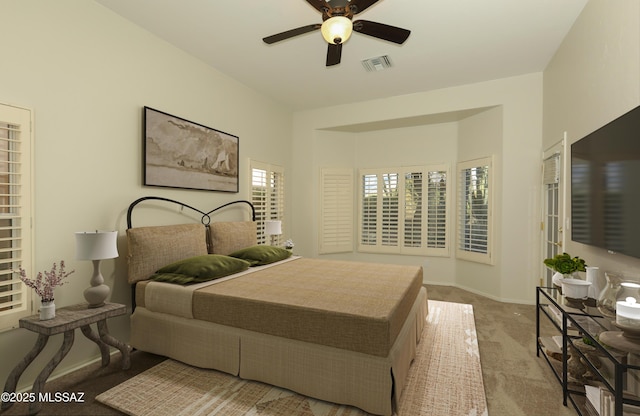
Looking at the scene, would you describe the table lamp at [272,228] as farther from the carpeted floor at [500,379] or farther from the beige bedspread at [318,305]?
the carpeted floor at [500,379]

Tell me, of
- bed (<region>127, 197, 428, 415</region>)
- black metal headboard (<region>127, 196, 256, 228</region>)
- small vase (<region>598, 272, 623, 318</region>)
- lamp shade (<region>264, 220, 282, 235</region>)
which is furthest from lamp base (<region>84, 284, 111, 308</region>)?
small vase (<region>598, 272, 623, 318</region>)

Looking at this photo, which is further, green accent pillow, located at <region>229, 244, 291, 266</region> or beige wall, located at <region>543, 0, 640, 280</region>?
green accent pillow, located at <region>229, 244, 291, 266</region>

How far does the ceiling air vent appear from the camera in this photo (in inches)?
150

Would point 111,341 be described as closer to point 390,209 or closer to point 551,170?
point 390,209

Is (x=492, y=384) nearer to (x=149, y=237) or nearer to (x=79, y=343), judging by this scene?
(x=149, y=237)

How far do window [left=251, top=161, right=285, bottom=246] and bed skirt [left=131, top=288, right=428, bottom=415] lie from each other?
2.38m

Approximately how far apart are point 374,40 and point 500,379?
3.51 m

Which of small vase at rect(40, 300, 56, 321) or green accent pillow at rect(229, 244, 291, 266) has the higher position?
green accent pillow at rect(229, 244, 291, 266)

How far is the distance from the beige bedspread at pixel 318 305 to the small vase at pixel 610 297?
1227 mm

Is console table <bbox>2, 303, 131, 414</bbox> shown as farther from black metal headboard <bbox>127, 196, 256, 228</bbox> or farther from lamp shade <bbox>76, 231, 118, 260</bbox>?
black metal headboard <bbox>127, 196, 256, 228</bbox>

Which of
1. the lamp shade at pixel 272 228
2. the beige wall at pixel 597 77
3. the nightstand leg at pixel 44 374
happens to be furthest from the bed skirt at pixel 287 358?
the lamp shade at pixel 272 228

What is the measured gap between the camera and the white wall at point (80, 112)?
7.35ft

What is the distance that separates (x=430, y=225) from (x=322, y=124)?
277 cm

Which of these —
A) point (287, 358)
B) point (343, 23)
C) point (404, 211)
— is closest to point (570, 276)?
point (287, 358)
